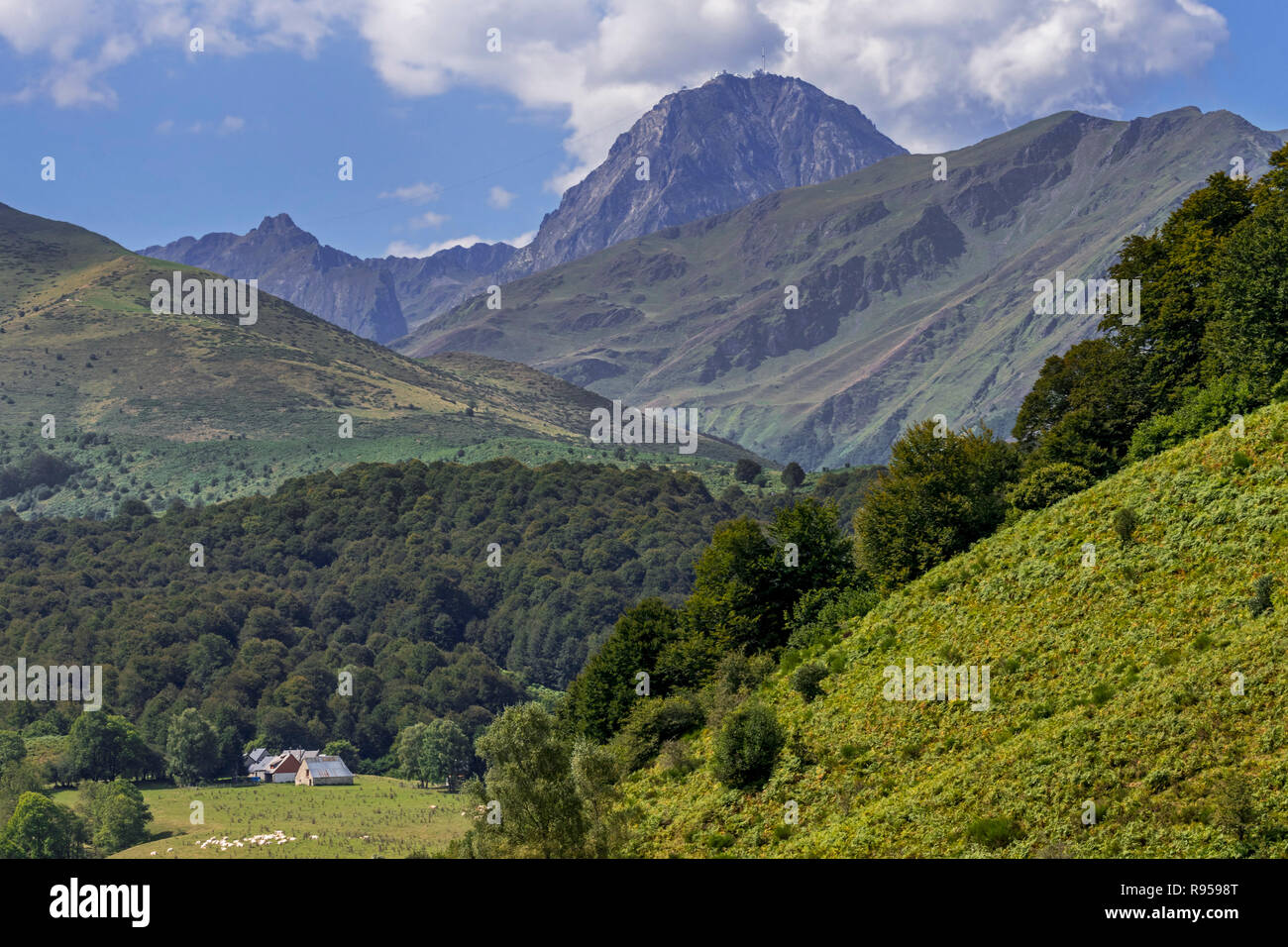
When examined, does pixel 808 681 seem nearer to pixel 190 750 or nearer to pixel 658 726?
pixel 658 726

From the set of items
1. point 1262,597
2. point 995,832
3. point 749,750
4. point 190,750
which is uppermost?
point 1262,597

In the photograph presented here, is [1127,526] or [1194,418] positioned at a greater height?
[1194,418]

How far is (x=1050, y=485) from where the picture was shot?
2130 inches

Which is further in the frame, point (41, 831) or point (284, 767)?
point (284, 767)

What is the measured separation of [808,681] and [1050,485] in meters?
15.6

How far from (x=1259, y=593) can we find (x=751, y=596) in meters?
30.2

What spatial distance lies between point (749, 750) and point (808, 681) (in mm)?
6682

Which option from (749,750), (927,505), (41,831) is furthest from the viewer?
(41,831)

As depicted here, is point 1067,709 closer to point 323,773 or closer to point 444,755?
point 444,755

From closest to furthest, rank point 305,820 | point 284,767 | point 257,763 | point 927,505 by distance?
point 927,505
point 305,820
point 284,767
point 257,763

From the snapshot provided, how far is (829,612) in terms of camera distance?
184 feet

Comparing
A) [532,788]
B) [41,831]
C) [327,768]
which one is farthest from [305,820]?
[532,788]

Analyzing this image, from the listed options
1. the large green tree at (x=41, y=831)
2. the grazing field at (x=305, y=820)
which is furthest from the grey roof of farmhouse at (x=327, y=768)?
the large green tree at (x=41, y=831)
